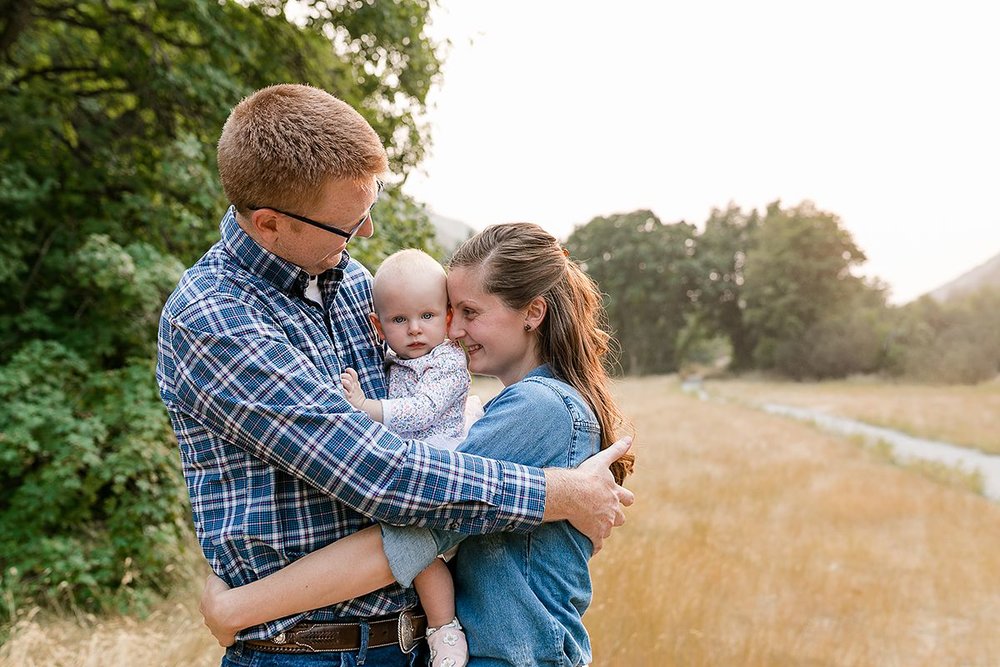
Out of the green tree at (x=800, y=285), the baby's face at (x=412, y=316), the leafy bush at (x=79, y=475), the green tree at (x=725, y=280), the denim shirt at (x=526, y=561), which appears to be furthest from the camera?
the green tree at (x=725, y=280)

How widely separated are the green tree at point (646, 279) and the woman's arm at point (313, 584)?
37.6m

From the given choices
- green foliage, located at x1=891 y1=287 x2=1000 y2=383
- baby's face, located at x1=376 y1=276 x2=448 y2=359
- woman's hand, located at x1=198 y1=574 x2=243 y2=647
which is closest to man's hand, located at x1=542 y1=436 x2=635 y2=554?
baby's face, located at x1=376 y1=276 x2=448 y2=359

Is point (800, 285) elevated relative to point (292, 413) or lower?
elevated

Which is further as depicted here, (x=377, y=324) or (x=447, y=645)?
(x=377, y=324)

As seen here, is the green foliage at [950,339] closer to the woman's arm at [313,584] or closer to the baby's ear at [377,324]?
the baby's ear at [377,324]

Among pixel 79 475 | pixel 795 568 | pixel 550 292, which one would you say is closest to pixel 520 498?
pixel 550 292

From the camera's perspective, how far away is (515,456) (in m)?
1.94

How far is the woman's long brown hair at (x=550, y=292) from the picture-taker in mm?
2264

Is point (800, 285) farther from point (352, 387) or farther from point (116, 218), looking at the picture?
point (352, 387)

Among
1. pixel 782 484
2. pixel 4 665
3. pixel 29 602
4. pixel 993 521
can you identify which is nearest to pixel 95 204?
pixel 29 602

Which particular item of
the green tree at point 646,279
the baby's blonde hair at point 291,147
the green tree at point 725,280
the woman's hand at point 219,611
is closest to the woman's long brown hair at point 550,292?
the baby's blonde hair at point 291,147

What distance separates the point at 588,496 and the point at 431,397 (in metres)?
0.57

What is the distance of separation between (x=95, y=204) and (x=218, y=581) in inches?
241

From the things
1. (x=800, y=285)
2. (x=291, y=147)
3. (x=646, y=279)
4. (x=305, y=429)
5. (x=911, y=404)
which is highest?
(x=800, y=285)
